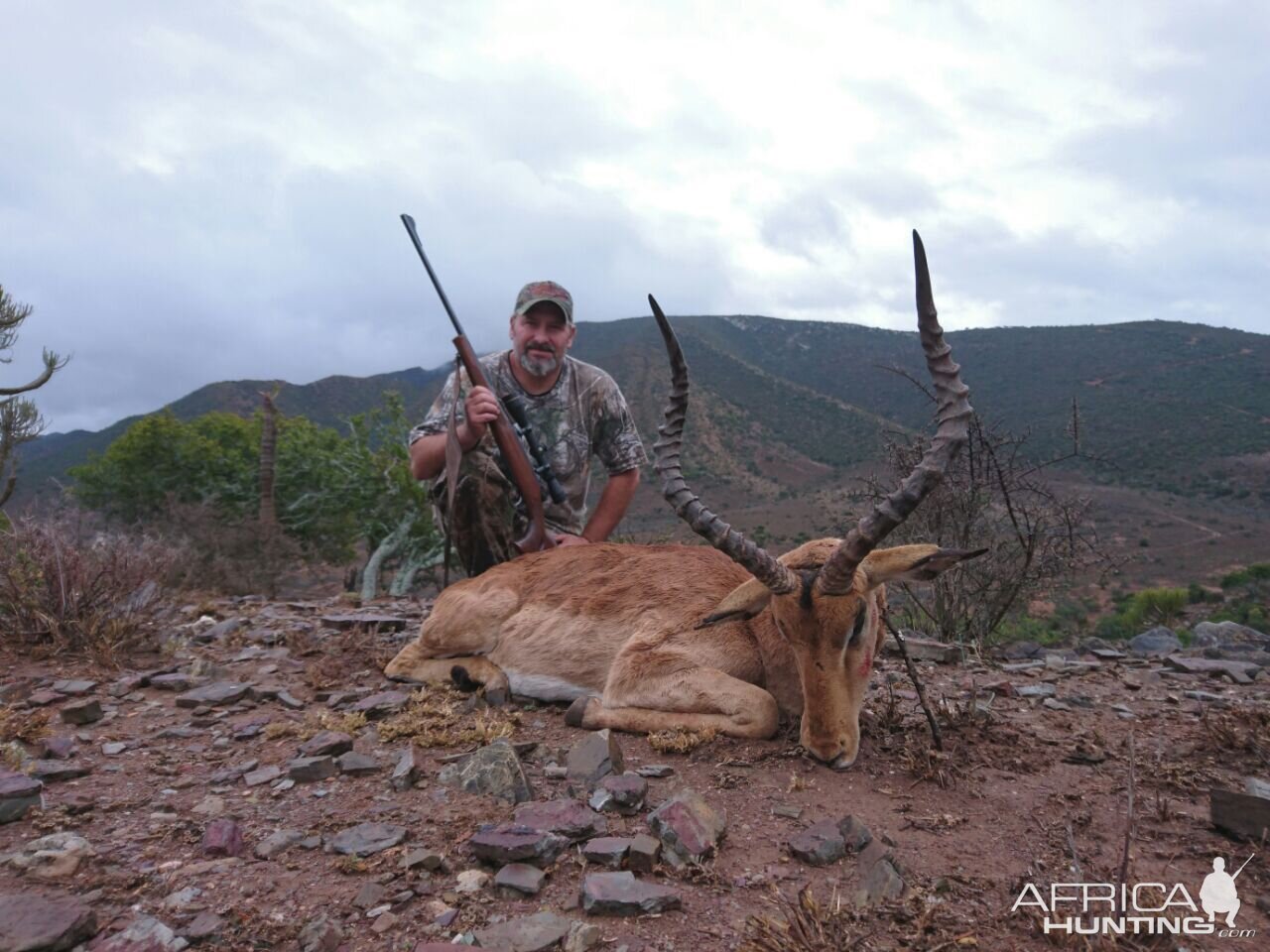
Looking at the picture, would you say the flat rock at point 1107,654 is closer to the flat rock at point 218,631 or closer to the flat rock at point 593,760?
the flat rock at point 593,760

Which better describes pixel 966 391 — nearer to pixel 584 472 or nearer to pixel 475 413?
pixel 475 413

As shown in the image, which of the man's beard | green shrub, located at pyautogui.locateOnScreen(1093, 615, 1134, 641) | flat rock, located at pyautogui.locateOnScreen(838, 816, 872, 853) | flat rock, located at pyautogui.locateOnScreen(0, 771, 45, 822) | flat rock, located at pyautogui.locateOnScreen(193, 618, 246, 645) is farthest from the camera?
green shrub, located at pyautogui.locateOnScreen(1093, 615, 1134, 641)

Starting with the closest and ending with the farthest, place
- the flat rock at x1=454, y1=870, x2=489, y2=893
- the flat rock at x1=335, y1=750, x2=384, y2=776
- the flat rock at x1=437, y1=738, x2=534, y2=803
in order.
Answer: the flat rock at x1=454, y1=870, x2=489, y2=893
the flat rock at x1=437, y1=738, x2=534, y2=803
the flat rock at x1=335, y1=750, x2=384, y2=776

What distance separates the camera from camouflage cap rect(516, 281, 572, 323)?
7.31 metres

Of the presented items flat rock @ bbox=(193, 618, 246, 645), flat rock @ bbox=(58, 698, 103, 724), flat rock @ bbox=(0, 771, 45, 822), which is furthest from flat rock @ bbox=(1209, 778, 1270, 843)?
flat rock @ bbox=(193, 618, 246, 645)

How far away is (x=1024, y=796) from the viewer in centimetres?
369

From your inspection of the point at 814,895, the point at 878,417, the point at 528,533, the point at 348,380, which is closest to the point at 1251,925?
the point at 814,895

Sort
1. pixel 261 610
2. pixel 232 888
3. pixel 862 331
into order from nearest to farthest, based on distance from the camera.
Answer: pixel 232 888 → pixel 261 610 → pixel 862 331

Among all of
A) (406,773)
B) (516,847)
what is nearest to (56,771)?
(406,773)

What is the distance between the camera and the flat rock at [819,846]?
304 cm

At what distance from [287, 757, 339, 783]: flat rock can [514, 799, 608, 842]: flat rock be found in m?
1.19

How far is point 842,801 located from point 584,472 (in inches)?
190

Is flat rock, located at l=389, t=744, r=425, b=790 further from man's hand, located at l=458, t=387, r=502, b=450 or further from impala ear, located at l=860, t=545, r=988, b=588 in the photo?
man's hand, located at l=458, t=387, r=502, b=450

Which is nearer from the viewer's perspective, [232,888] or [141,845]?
[232,888]
